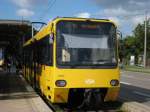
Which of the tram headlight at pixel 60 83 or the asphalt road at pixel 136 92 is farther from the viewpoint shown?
the asphalt road at pixel 136 92

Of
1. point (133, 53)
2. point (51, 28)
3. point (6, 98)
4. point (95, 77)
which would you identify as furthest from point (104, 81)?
point (133, 53)

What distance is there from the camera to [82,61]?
14805 mm

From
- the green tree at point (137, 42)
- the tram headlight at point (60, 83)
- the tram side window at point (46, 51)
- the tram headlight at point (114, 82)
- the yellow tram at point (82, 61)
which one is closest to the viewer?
the tram headlight at point (60, 83)

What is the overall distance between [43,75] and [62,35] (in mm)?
2755

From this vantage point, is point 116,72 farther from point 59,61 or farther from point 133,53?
point 133,53

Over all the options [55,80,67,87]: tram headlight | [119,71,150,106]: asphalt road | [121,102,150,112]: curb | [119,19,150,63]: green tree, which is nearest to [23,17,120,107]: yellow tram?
[55,80,67,87]: tram headlight

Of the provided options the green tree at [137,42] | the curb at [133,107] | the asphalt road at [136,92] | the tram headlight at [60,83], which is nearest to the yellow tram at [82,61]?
the tram headlight at [60,83]

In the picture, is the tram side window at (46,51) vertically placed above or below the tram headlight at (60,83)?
above

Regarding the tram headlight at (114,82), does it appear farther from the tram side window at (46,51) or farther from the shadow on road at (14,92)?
the shadow on road at (14,92)

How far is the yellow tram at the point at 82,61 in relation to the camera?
47.8 ft

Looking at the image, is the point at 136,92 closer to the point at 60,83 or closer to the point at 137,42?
the point at 60,83

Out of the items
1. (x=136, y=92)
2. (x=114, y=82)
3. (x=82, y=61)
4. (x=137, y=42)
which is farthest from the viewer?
(x=137, y=42)

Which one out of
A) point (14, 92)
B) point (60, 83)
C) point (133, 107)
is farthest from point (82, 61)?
point (14, 92)

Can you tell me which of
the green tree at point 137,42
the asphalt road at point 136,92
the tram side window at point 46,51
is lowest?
the asphalt road at point 136,92
